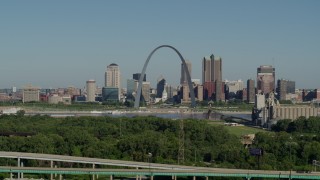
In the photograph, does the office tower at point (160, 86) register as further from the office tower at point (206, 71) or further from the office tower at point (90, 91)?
the office tower at point (90, 91)

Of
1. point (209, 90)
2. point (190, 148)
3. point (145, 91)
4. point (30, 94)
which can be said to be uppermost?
point (209, 90)

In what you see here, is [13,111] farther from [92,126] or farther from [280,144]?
[280,144]

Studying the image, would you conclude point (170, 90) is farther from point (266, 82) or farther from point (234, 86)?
point (266, 82)

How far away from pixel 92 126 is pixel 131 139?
22.5 metres

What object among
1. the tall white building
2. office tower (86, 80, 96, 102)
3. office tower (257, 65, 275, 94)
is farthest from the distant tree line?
the tall white building

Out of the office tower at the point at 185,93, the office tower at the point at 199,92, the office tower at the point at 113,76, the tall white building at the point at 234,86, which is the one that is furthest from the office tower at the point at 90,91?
the tall white building at the point at 234,86

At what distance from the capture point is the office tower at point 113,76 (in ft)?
616

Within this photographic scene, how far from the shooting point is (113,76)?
18875 centimetres

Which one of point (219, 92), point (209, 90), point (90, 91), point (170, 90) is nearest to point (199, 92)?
point (209, 90)

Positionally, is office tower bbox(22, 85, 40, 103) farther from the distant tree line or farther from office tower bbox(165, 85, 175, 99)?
the distant tree line

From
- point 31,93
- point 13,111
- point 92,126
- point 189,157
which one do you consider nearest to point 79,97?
point 31,93

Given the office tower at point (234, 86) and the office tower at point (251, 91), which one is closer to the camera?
the office tower at point (251, 91)

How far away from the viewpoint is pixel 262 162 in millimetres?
41781

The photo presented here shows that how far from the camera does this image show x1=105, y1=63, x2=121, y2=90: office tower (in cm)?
18788
